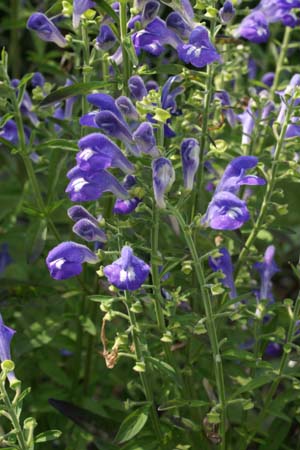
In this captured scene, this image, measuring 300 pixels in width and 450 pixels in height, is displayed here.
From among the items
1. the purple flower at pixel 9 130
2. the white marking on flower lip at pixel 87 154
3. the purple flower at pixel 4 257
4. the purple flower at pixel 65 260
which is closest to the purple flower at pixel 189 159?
the white marking on flower lip at pixel 87 154

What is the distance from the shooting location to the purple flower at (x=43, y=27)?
3227 millimetres

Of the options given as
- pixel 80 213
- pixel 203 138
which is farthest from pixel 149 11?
pixel 80 213

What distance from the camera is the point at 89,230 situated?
2.80m

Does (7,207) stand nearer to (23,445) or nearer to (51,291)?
(51,291)

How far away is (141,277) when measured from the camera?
8.21ft

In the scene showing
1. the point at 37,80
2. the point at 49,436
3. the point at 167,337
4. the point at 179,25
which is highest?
the point at 179,25

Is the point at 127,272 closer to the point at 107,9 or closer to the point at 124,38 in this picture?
the point at 124,38

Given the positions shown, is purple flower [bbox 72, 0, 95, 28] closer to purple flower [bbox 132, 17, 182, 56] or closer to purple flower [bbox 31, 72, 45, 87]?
purple flower [bbox 132, 17, 182, 56]

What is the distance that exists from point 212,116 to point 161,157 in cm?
110

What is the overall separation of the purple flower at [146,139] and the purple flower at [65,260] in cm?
47

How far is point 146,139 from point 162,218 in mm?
857

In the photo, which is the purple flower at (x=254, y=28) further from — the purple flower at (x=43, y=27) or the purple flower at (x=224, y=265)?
the purple flower at (x=224, y=265)

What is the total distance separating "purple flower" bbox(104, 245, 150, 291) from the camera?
249 cm

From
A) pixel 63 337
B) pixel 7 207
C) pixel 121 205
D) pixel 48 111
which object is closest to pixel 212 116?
pixel 48 111
